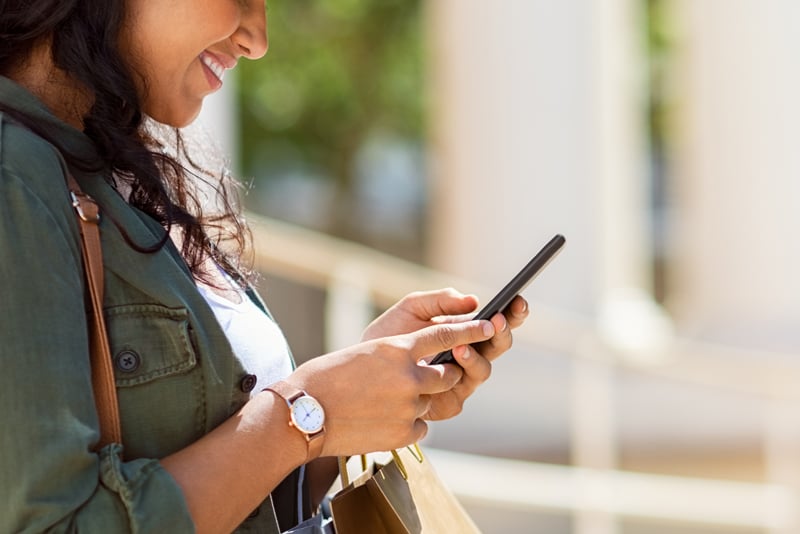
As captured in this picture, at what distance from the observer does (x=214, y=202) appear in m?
2.07

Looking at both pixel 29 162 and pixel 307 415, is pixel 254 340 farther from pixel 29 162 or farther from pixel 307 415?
pixel 29 162

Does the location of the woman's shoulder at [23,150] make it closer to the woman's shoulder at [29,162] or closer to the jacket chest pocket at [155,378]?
the woman's shoulder at [29,162]

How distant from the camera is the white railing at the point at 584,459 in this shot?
556cm

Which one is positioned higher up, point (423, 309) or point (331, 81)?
point (331, 81)

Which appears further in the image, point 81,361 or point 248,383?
point 248,383

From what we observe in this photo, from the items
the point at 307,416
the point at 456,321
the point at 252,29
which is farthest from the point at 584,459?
the point at 307,416

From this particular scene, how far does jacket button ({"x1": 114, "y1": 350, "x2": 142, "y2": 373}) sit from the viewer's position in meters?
1.52

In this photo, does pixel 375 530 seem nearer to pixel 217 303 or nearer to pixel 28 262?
pixel 217 303

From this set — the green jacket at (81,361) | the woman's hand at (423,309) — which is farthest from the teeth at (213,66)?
the woman's hand at (423,309)

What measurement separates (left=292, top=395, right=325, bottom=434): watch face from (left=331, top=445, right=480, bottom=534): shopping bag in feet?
0.61

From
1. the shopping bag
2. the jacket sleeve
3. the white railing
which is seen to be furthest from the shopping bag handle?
the white railing

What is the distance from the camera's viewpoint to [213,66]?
1.82 meters

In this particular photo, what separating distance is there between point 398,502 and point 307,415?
10.1 inches

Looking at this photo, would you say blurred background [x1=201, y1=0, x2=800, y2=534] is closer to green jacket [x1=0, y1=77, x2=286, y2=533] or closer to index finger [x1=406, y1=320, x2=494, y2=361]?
index finger [x1=406, y1=320, x2=494, y2=361]
